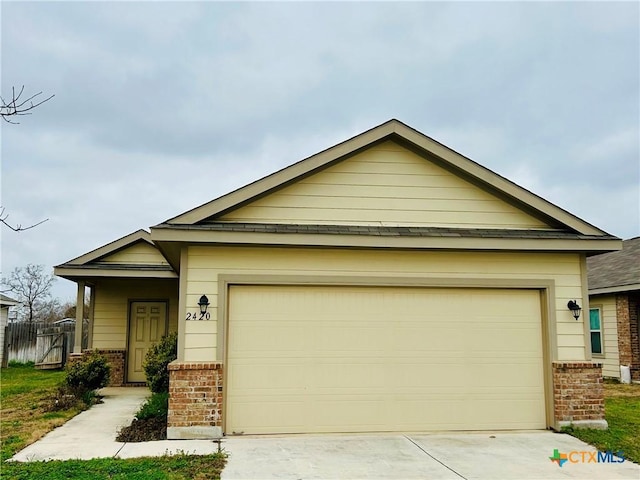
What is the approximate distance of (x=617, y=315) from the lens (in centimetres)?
1556

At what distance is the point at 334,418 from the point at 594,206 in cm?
2454

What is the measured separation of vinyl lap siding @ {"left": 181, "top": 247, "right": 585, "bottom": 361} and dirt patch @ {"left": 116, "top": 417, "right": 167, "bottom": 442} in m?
1.19

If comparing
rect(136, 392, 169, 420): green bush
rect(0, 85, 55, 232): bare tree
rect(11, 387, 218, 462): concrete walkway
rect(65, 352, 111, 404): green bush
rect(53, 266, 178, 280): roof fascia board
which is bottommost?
rect(11, 387, 218, 462): concrete walkway

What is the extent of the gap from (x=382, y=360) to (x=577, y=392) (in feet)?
10.3

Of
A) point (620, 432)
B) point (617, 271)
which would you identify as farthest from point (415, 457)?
point (617, 271)

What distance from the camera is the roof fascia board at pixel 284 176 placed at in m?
8.57

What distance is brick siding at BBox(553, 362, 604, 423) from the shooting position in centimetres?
865

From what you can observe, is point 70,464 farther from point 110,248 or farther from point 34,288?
point 34,288

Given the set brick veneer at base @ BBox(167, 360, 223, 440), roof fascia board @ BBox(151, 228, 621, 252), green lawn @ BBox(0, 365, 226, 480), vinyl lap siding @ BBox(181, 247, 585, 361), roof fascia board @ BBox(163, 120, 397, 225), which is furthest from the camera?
roof fascia board @ BBox(163, 120, 397, 225)

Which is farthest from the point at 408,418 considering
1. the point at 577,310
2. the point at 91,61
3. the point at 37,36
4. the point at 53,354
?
the point at 53,354

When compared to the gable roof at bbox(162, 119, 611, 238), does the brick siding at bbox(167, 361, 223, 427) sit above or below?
below

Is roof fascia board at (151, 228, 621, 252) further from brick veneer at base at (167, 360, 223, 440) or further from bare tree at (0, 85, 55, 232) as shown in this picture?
bare tree at (0, 85, 55, 232)

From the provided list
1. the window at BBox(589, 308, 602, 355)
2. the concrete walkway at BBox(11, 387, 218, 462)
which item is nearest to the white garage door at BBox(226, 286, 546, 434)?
the concrete walkway at BBox(11, 387, 218, 462)

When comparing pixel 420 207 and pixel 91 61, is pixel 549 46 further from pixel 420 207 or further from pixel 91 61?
pixel 91 61
